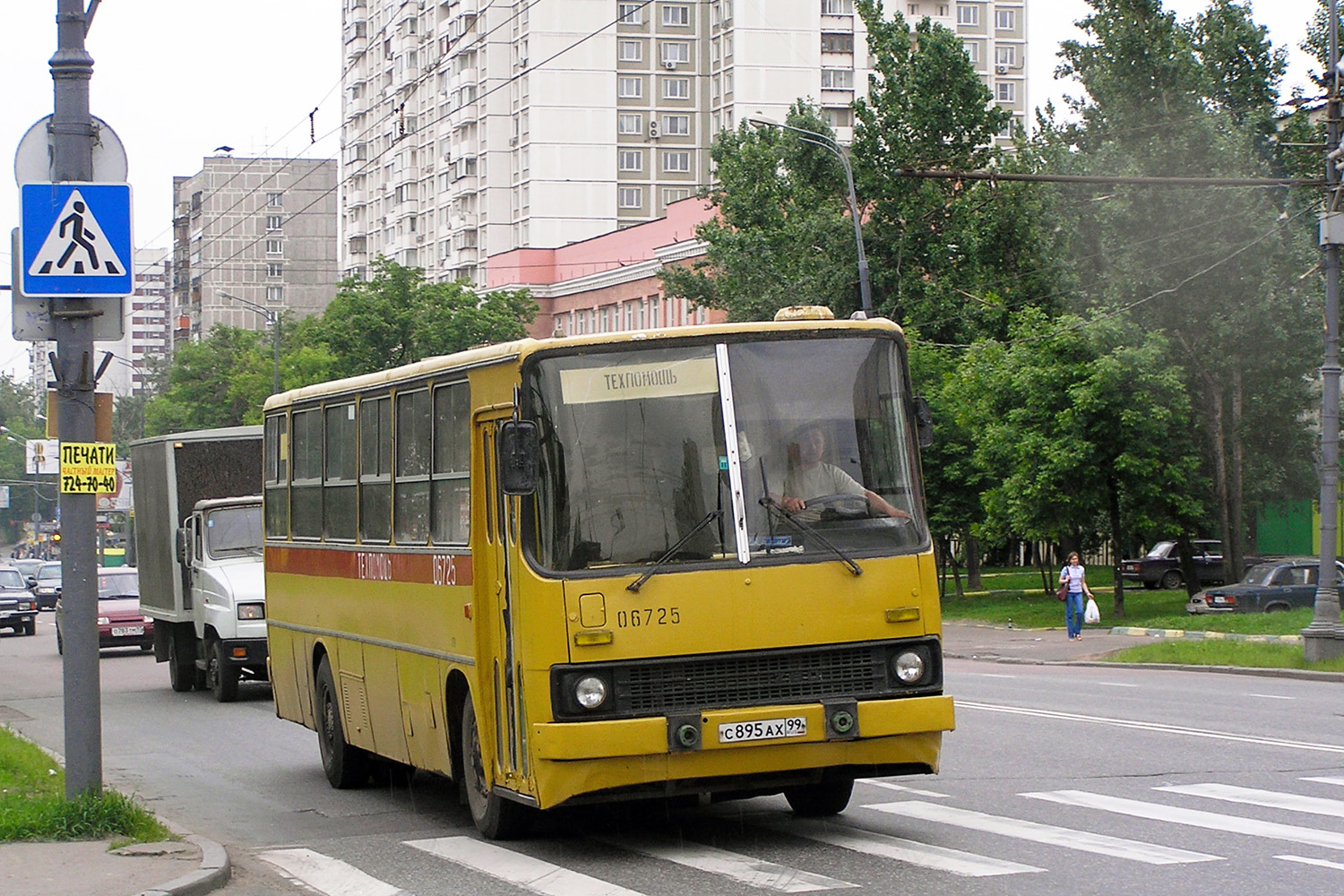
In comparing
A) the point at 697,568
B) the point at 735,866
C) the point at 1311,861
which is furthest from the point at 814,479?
the point at 1311,861

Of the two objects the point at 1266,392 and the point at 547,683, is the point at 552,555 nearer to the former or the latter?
the point at 547,683

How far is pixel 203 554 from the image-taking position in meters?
24.1

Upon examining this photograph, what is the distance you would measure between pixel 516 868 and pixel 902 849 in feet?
6.36

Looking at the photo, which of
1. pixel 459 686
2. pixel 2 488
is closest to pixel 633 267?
pixel 459 686

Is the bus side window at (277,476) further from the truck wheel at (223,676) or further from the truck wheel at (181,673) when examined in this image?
the truck wheel at (181,673)

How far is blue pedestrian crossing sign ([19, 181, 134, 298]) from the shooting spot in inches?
414

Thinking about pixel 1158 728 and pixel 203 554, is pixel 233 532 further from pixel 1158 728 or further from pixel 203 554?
pixel 1158 728

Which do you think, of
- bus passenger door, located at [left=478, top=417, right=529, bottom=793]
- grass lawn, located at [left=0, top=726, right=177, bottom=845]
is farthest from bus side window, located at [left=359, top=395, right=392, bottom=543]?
grass lawn, located at [left=0, top=726, right=177, bottom=845]

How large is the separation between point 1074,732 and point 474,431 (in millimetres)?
7402

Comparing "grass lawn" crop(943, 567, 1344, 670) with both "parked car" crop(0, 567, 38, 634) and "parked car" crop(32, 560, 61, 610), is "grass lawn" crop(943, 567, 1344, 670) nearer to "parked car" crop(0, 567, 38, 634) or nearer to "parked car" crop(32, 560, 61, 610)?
"parked car" crop(0, 567, 38, 634)

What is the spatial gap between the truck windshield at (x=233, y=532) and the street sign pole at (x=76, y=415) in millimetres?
13470

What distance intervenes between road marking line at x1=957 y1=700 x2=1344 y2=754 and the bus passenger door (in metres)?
7.10

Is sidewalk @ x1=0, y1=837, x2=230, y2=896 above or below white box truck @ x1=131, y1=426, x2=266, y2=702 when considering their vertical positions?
below

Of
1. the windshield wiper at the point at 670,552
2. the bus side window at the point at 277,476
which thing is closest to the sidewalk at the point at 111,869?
the windshield wiper at the point at 670,552
